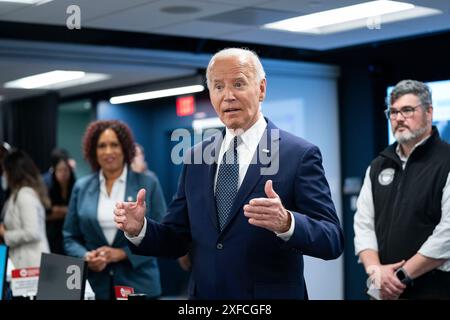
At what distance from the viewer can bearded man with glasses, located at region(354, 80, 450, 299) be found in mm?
2404

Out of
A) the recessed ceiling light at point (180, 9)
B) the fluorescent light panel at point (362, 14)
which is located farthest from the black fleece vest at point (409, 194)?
the recessed ceiling light at point (180, 9)

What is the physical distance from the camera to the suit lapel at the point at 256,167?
193 cm

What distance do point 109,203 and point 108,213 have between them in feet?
0.23

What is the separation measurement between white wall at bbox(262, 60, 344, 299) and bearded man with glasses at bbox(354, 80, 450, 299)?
0.26 m

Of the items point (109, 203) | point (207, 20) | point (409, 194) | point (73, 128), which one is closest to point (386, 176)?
point (409, 194)

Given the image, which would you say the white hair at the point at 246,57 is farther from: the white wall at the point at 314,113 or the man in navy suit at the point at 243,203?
the white wall at the point at 314,113

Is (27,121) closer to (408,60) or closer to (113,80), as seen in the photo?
(113,80)

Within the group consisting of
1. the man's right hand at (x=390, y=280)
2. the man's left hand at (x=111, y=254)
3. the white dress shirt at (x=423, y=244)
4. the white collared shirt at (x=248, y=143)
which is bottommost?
the man's right hand at (x=390, y=280)

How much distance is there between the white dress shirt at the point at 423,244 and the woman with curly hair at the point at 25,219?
218 centimetres

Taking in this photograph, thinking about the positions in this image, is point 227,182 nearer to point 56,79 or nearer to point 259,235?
point 259,235

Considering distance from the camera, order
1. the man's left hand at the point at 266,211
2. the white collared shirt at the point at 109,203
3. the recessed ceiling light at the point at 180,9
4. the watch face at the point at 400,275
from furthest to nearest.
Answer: the recessed ceiling light at the point at 180,9 → the white collared shirt at the point at 109,203 → the watch face at the point at 400,275 → the man's left hand at the point at 266,211

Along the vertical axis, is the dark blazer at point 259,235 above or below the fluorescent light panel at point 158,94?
below

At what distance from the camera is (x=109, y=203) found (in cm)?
319

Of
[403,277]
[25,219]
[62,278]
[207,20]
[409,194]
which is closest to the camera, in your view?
[62,278]
